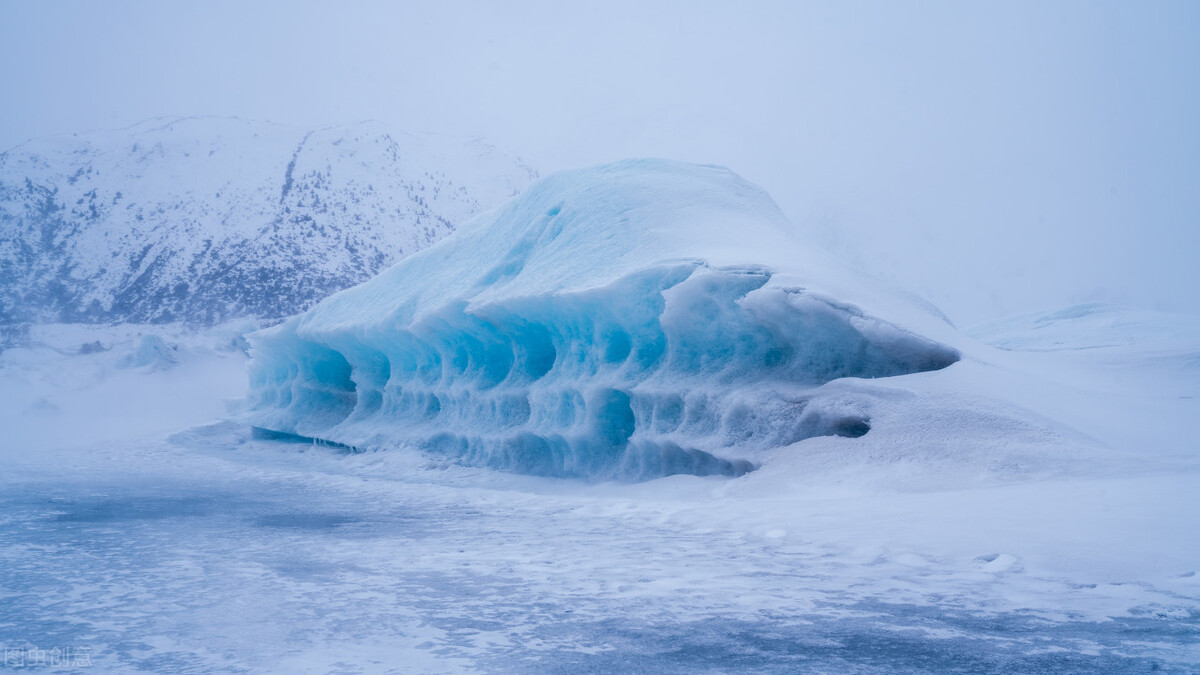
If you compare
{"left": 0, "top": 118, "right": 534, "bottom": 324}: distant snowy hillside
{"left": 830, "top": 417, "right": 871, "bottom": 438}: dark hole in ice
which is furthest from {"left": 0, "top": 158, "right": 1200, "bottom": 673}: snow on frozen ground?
{"left": 0, "top": 118, "right": 534, "bottom": 324}: distant snowy hillside

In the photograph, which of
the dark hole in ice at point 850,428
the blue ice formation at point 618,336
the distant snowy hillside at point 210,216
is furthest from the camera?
the distant snowy hillside at point 210,216

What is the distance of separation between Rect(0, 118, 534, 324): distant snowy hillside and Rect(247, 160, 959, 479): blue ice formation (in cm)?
1905

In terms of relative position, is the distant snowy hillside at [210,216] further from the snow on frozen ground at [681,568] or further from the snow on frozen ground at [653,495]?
the snow on frozen ground at [681,568]

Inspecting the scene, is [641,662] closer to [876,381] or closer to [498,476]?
[876,381]

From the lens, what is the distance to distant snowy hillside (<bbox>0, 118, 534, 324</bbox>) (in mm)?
28422

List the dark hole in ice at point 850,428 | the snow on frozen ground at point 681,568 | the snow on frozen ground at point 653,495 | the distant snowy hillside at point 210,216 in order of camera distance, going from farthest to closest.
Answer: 1. the distant snowy hillside at point 210,216
2. the dark hole in ice at point 850,428
3. the snow on frozen ground at point 653,495
4. the snow on frozen ground at point 681,568

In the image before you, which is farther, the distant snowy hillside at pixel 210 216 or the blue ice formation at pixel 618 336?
the distant snowy hillside at pixel 210 216

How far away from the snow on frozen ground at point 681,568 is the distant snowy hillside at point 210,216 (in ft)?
77.0

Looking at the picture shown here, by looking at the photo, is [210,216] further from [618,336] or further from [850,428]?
[850,428]

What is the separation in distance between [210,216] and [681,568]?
31.7m

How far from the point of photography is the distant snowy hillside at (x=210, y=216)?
2842 centimetres

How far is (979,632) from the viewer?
2.39m

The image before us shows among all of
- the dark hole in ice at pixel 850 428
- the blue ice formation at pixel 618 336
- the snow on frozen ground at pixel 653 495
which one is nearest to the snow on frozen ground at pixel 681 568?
the snow on frozen ground at pixel 653 495

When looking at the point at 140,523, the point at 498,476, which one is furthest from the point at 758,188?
the point at 140,523
